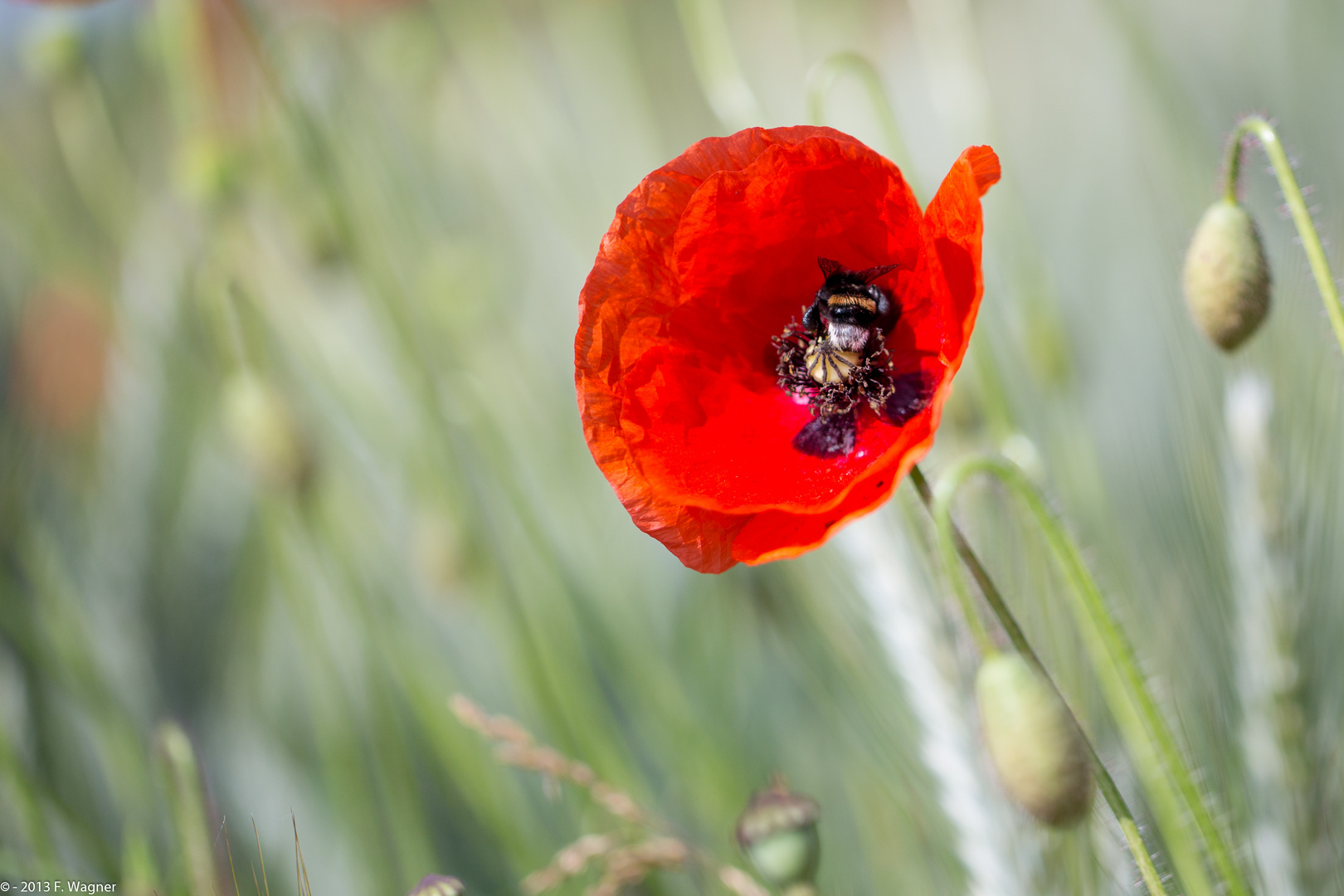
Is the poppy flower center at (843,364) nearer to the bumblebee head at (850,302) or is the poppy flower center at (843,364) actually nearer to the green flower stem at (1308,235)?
the bumblebee head at (850,302)

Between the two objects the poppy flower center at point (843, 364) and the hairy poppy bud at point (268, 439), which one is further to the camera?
the hairy poppy bud at point (268, 439)

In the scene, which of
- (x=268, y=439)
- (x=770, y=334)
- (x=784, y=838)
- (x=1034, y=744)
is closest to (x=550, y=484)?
(x=268, y=439)

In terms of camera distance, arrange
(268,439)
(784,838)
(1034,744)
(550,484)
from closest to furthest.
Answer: (1034,744), (784,838), (268,439), (550,484)

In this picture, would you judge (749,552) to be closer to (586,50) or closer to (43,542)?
(43,542)

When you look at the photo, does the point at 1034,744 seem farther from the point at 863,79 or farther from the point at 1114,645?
the point at 863,79

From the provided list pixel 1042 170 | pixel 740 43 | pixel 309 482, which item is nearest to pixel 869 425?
pixel 309 482

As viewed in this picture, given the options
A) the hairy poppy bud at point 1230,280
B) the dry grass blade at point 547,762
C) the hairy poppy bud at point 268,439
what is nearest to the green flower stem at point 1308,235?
the hairy poppy bud at point 1230,280

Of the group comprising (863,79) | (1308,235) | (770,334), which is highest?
(863,79)
